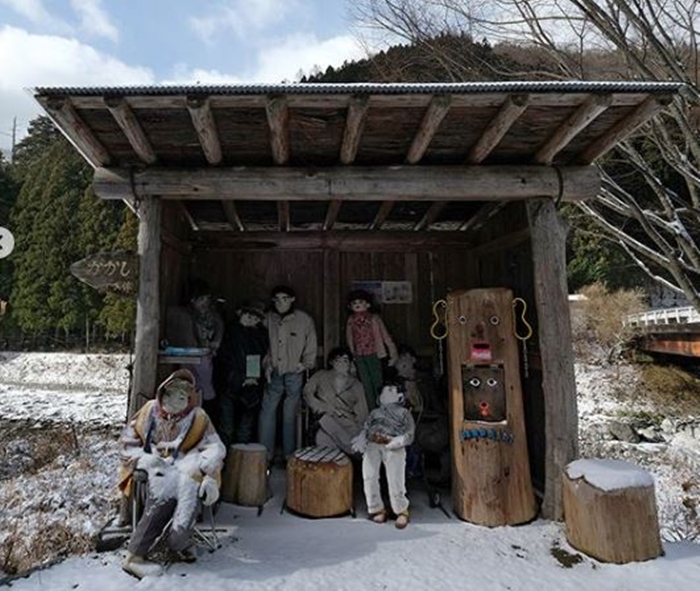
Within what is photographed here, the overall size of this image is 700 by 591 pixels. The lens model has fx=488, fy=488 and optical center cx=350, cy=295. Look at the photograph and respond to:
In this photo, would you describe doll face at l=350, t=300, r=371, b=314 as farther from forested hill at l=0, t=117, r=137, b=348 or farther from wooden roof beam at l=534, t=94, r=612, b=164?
forested hill at l=0, t=117, r=137, b=348

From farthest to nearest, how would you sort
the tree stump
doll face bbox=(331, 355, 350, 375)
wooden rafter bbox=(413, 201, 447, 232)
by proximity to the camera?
wooden rafter bbox=(413, 201, 447, 232)
doll face bbox=(331, 355, 350, 375)
the tree stump

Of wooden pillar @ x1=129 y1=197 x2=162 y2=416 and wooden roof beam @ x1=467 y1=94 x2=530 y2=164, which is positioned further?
wooden pillar @ x1=129 y1=197 x2=162 y2=416

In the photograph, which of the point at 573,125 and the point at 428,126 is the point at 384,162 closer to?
the point at 428,126

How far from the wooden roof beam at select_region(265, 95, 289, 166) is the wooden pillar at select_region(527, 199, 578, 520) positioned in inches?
82.7

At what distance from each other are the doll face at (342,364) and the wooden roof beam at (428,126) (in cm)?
198

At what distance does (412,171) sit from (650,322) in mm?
14134

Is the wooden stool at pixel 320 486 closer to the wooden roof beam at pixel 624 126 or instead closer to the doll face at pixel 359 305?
the doll face at pixel 359 305

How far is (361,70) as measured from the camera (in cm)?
932

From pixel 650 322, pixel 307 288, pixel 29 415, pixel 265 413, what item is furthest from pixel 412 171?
pixel 650 322

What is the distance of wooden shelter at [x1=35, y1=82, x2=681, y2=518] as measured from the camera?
3.16m

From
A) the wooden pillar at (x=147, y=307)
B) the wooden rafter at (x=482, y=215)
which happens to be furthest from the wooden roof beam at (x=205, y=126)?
the wooden rafter at (x=482, y=215)

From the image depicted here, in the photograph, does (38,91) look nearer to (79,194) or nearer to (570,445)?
(570,445)

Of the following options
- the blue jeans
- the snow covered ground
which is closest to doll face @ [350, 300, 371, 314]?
the blue jeans

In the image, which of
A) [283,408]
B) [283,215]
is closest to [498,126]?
[283,215]
